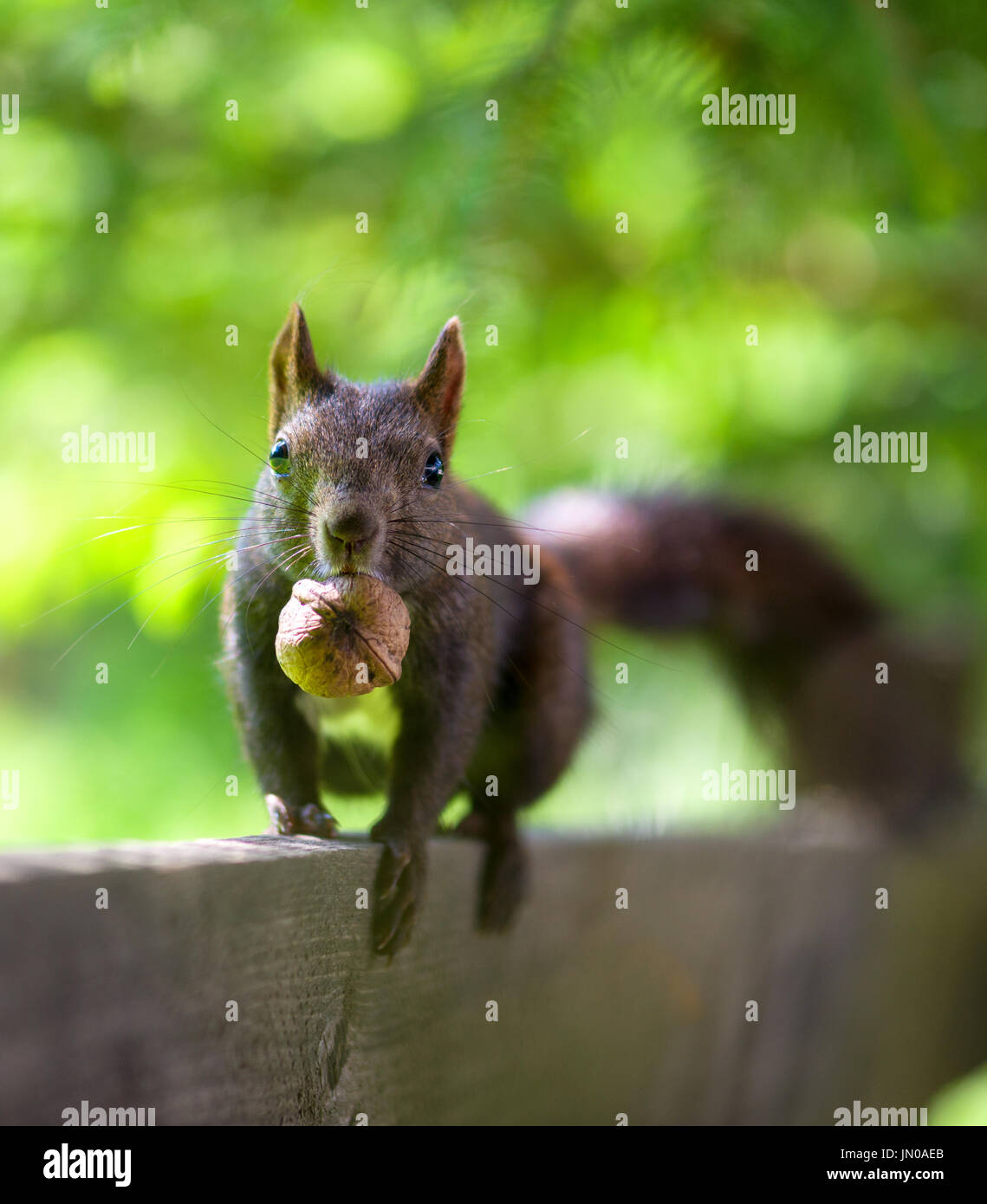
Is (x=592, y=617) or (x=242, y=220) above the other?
(x=242, y=220)

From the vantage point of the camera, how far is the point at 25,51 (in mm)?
1321

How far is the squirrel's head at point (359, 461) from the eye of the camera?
0.66 metres

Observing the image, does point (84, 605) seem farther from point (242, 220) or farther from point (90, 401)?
point (242, 220)

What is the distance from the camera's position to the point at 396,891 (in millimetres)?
863

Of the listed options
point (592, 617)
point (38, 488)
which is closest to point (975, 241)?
point (592, 617)

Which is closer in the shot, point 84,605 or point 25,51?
point 25,51

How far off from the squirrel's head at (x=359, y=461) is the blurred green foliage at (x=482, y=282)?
0.23 feet

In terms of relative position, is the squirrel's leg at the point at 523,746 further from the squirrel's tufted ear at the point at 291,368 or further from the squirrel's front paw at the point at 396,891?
the squirrel's tufted ear at the point at 291,368

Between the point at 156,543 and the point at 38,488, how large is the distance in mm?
504

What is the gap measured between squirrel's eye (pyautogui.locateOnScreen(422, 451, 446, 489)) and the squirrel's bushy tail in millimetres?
1001
